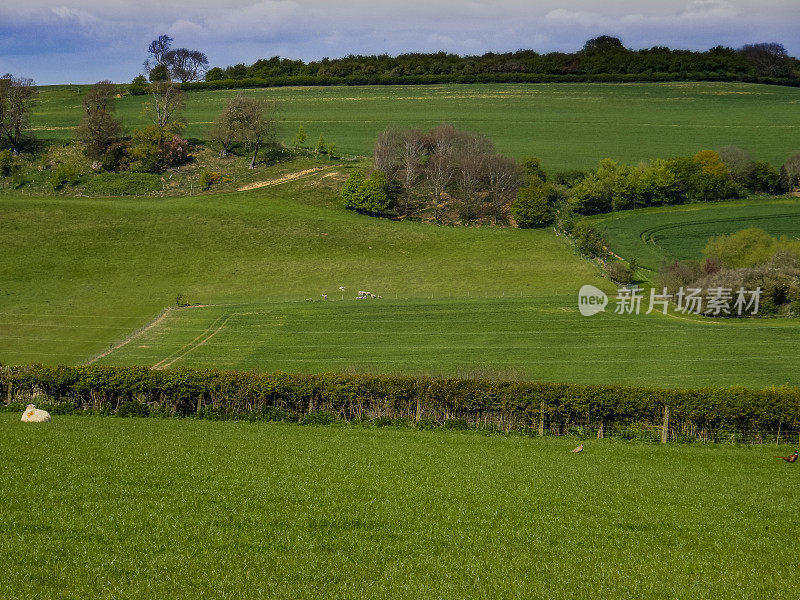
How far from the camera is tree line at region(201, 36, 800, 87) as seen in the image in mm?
134250

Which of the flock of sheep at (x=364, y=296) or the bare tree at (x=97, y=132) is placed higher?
the bare tree at (x=97, y=132)

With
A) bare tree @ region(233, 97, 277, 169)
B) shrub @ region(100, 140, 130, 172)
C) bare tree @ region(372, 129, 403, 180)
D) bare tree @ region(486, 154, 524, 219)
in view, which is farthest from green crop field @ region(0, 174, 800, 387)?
bare tree @ region(233, 97, 277, 169)

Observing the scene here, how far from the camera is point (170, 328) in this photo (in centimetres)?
5116

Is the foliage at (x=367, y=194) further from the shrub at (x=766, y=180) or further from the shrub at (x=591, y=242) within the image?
the shrub at (x=766, y=180)

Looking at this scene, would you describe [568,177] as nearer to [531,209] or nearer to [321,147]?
[531,209]

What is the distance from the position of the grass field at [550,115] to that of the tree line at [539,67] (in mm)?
4424

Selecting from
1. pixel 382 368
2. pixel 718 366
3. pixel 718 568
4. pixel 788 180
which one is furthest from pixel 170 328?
pixel 788 180

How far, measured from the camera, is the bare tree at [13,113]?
93562 millimetres

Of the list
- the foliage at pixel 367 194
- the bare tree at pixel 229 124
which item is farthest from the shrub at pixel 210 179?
the foliage at pixel 367 194

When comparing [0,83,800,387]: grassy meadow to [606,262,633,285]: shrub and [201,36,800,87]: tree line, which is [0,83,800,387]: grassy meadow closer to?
[606,262,633,285]: shrub

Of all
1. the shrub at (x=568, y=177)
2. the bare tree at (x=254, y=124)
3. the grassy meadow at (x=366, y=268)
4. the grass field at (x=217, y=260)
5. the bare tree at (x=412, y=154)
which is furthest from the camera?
the bare tree at (x=254, y=124)

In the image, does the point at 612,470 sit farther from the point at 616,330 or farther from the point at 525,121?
the point at 525,121

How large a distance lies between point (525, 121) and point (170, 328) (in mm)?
78147

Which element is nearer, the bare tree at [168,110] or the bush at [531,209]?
the bush at [531,209]
